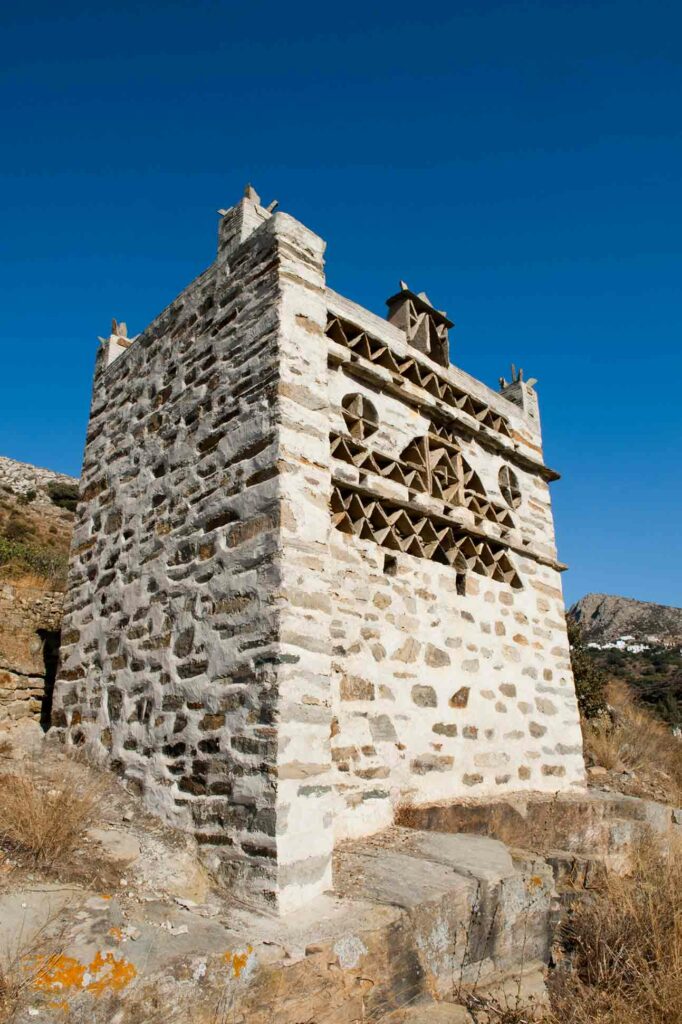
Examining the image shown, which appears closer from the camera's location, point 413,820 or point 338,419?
point 413,820

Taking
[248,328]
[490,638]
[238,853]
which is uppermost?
[248,328]

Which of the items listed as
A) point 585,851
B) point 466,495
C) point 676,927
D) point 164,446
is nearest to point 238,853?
point 676,927

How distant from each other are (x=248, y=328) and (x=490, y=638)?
12.6ft

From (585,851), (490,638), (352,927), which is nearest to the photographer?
(352,927)

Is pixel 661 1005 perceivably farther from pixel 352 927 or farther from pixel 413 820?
pixel 413 820

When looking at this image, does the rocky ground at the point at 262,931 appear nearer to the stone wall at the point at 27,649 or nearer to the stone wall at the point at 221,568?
the stone wall at the point at 221,568

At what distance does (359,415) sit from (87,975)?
4.85m

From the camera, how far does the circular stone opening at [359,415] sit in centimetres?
662

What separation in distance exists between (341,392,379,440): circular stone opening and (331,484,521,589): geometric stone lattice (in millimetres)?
699

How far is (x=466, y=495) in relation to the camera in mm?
7797

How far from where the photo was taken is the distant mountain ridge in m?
37.1

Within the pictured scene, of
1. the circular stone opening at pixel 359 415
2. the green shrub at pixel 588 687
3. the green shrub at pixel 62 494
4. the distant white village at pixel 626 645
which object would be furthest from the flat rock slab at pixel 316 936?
the distant white village at pixel 626 645

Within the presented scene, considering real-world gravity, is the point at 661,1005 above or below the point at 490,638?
below

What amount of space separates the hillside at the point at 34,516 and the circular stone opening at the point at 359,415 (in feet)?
26.7
